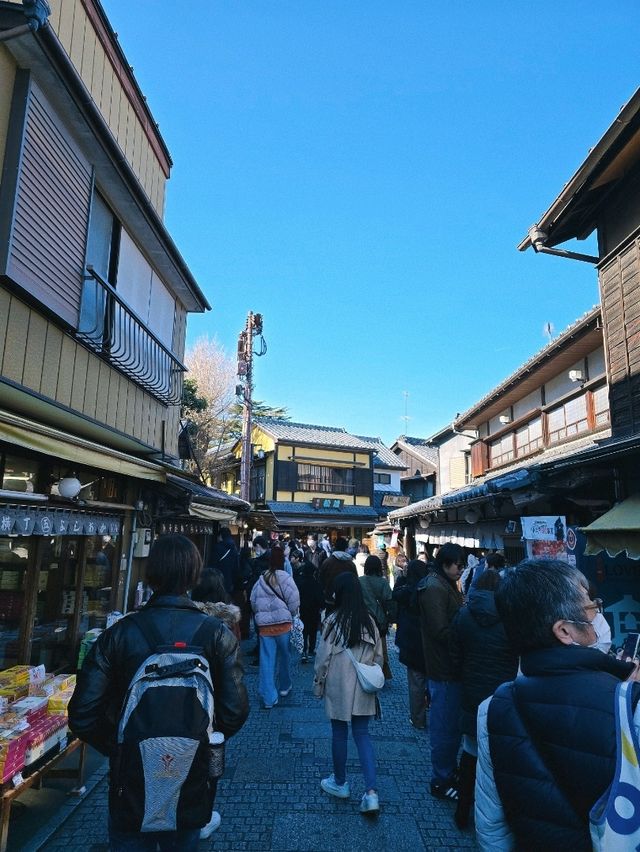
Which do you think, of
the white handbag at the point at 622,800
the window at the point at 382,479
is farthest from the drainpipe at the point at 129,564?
the window at the point at 382,479

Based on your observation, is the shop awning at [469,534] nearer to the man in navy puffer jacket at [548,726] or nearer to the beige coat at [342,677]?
the beige coat at [342,677]

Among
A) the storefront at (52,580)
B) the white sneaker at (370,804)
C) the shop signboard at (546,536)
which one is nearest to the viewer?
the white sneaker at (370,804)

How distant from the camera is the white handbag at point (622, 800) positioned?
1.37m

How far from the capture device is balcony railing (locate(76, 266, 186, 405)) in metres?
6.04

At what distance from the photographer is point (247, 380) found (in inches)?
739

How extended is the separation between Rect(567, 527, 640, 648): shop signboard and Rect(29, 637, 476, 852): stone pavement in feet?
9.50

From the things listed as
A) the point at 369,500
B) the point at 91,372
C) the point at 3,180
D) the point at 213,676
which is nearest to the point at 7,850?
the point at 213,676

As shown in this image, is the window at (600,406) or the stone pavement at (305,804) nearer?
the stone pavement at (305,804)

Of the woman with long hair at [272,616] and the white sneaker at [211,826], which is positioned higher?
the woman with long hair at [272,616]

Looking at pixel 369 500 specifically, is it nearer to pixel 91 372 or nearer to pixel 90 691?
pixel 91 372

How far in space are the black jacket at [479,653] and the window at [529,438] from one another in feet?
32.1

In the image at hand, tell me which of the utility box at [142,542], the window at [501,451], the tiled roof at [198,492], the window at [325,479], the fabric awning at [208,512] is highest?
the window at [325,479]

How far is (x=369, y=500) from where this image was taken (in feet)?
119

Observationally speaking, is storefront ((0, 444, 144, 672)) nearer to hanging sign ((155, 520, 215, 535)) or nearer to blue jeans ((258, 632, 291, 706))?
hanging sign ((155, 520, 215, 535))
